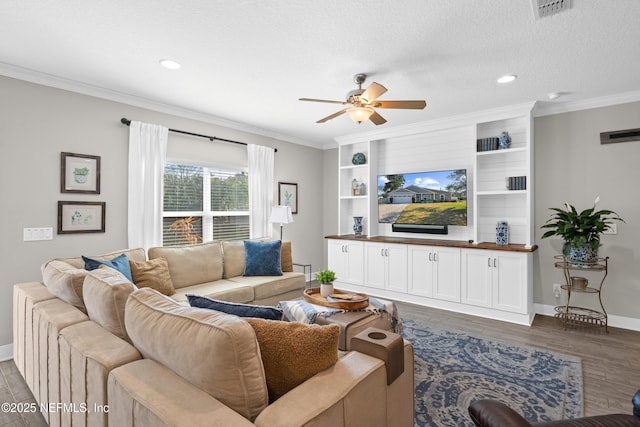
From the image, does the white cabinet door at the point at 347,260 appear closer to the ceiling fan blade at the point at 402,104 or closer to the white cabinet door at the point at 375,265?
the white cabinet door at the point at 375,265

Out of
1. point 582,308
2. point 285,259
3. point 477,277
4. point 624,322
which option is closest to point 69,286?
point 285,259

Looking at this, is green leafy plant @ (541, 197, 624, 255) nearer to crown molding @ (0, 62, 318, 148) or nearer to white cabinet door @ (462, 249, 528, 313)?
white cabinet door @ (462, 249, 528, 313)

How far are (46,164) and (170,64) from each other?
62.8 inches

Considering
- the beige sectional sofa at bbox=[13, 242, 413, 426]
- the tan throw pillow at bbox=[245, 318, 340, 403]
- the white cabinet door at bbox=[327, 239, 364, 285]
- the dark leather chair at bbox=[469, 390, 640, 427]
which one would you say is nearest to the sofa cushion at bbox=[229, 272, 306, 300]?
the white cabinet door at bbox=[327, 239, 364, 285]

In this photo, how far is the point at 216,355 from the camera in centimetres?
105

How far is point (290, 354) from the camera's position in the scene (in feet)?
4.03

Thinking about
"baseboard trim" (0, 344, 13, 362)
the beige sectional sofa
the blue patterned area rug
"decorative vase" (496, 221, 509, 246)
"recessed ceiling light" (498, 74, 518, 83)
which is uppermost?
"recessed ceiling light" (498, 74, 518, 83)

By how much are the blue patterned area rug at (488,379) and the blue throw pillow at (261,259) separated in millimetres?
1818

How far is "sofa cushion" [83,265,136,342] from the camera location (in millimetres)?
1582

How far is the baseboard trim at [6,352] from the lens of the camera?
2.94 meters

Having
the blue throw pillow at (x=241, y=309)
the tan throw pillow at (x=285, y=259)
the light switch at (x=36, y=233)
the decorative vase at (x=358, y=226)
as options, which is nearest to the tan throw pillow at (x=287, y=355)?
the blue throw pillow at (x=241, y=309)

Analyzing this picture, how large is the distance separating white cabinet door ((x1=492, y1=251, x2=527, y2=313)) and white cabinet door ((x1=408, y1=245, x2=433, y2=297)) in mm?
815

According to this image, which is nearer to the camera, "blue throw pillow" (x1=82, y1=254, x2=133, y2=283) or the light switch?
"blue throw pillow" (x1=82, y1=254, x2=133, y2=283)

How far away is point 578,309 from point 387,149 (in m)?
3.39
